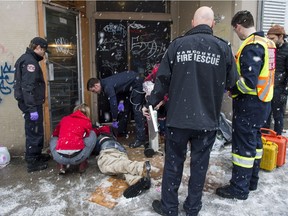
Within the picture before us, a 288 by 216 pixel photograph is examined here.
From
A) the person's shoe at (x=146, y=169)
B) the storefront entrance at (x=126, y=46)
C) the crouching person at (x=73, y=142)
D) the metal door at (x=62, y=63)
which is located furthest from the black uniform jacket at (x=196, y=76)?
the storefront entrance at (x=126, y=46)

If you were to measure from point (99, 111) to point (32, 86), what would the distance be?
9.93 ft

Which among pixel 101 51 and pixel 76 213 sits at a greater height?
pixel 101 51

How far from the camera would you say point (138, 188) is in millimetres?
3330

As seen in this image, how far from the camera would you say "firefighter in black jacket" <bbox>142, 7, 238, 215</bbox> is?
2.52m

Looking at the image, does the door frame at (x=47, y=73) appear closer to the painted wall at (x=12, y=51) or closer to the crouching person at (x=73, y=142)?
the painted wall at (x=12, y=51)

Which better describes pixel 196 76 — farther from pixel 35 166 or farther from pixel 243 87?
pixel 35 166

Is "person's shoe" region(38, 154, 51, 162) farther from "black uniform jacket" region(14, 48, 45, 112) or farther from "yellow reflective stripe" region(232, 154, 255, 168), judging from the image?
"yellow reflective stripe" region(232, 154, 255, 168)

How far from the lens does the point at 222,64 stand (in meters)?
2.55

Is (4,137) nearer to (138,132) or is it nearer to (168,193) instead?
(138,132)

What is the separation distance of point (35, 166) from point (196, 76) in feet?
9.45

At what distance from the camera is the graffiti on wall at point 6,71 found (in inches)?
170

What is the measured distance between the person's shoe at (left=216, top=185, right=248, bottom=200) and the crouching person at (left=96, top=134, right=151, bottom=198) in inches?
33.9

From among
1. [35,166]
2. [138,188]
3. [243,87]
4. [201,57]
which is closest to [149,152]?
[138,188]

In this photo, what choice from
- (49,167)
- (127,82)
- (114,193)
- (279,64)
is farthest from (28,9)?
(279,64)
